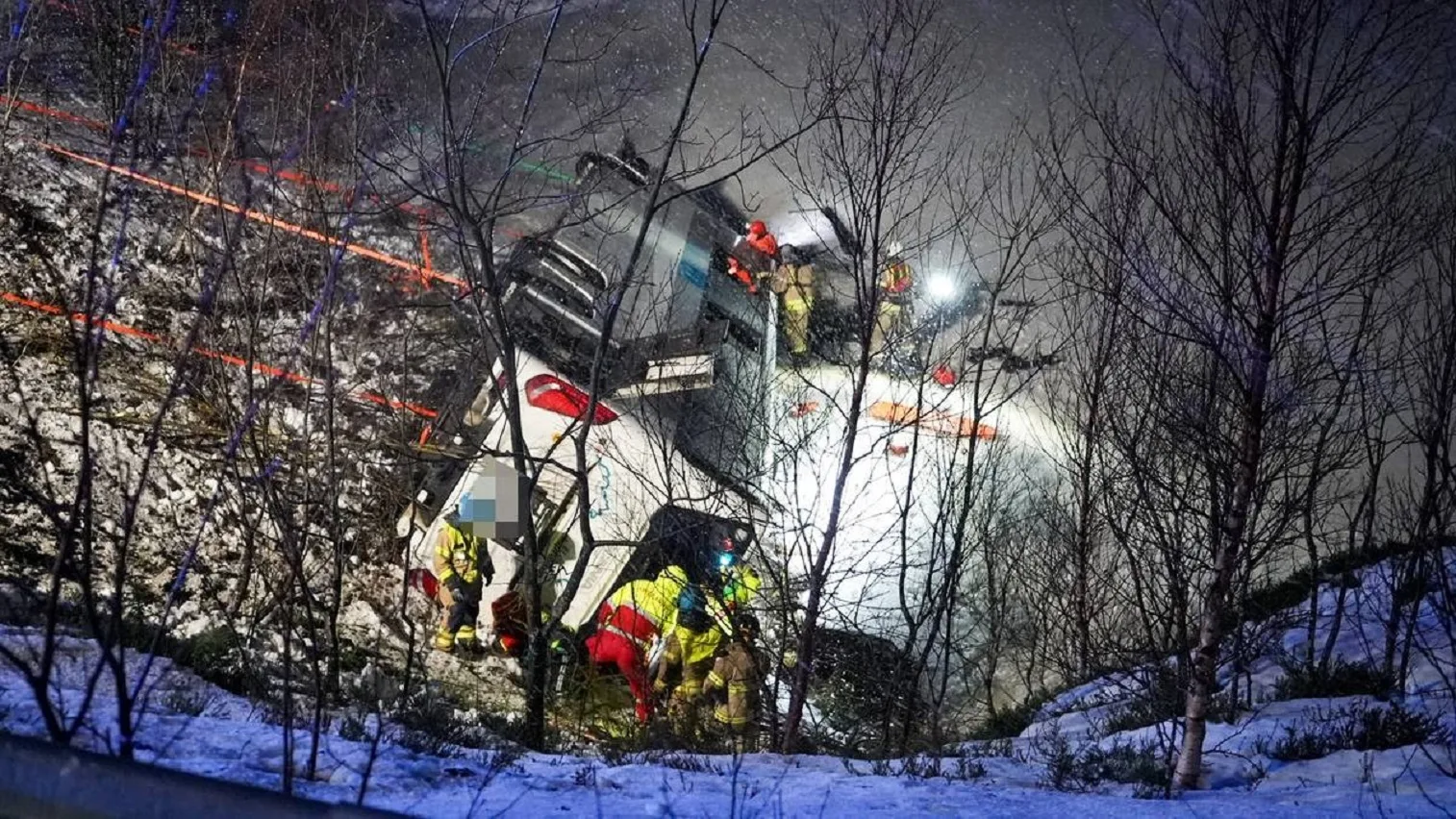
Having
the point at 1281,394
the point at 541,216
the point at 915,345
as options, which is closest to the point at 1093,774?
the point at 1281,394

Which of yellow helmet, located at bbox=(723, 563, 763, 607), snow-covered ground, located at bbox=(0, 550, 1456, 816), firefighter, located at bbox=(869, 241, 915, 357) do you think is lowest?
snow-covered ground, located at bbox=(0, 550, 1456, 816)

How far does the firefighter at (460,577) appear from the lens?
31.8 ft

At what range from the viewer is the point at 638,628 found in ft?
31.0

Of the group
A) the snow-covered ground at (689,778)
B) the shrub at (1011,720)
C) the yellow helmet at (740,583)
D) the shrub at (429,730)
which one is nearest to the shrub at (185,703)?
the snow-covered ground at (689,778)

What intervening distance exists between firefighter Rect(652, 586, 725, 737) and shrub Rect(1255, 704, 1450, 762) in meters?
4.65

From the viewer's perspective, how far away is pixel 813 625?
8.05 metres

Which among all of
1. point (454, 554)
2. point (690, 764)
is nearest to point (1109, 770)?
point (690, 764)

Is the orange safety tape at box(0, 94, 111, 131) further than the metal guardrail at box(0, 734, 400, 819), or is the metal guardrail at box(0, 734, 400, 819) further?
the orange safety tape at box(0, 94, 111, 131)

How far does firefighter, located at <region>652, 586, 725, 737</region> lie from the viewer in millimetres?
9273

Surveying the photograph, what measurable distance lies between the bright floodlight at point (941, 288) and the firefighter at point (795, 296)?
1.28m

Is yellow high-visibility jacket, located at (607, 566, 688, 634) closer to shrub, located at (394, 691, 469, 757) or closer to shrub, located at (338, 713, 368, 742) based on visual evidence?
shrub, located at (394, 691, 469, 757)

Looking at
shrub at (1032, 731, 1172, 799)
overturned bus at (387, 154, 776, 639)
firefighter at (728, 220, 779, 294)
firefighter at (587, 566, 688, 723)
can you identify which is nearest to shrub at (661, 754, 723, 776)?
shrub at (1032, 731, 1172, 799)

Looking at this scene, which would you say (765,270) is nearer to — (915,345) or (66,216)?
(915,345)

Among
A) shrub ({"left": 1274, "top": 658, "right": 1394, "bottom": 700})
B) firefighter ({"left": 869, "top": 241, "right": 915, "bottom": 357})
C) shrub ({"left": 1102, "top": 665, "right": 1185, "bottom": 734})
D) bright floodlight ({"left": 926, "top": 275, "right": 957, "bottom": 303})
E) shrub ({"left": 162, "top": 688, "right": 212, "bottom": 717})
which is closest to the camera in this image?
shrub ({"left": 162, "top": 688, "right": 212, "bottom": 717})
